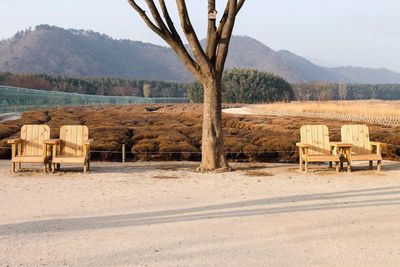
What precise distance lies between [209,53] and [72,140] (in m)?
3.76

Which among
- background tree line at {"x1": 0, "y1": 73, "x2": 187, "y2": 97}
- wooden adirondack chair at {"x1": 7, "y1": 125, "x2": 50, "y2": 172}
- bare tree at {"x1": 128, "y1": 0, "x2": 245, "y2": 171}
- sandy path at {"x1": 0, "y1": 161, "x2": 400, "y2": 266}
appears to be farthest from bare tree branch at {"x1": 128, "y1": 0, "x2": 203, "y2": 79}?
background tree line at {"x1": 0, "y1": 73, "x2": 187, "y2": 97}

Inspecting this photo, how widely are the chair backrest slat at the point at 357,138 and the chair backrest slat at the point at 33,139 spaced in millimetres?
6942

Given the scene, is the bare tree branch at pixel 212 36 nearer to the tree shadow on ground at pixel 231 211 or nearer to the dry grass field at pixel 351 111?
the tree shadow on ground at pixel 231 211

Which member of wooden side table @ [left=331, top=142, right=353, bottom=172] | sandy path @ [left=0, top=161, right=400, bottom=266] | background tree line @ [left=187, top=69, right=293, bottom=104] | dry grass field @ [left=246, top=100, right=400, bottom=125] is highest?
background tree line @ [left=187, top=69, right=293, bottom=104]

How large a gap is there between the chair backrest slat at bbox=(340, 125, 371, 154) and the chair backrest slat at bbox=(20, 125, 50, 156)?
22.8ft

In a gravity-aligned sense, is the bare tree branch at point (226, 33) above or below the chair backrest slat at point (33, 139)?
above

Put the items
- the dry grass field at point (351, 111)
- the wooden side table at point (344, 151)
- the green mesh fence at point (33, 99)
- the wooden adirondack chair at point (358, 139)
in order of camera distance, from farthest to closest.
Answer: the green mesh fence at point (33, 99) < the dry grass field at point (351, 111) < the wooden adirondack chair at point (358, 139) < the wooden side table at point (344, 151)

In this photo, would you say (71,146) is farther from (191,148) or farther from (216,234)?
(216,234)

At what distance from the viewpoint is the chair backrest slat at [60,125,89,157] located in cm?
1190

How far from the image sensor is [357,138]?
1220cm

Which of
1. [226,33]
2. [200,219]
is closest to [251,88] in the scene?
[226,33]

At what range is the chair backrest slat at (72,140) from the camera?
11.9 m

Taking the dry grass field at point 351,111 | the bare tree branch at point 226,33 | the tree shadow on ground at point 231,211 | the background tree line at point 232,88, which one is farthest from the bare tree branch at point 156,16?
the background tree line at point 232,88

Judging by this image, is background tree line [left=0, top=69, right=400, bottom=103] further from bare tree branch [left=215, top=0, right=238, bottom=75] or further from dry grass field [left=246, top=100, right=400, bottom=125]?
bare tree branch [left=215, top=0, right=238, bottom=75]
